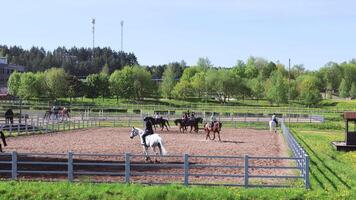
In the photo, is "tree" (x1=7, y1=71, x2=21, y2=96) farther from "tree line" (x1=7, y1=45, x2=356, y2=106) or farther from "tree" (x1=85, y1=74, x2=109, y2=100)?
"tree" (x1=85, y1=74, x2=109, y2=100)

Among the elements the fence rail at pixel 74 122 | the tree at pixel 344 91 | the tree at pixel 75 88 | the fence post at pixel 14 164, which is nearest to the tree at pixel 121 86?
the tree at pixel 75 88

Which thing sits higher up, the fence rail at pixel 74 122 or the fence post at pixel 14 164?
the fence post at pixel 14 164

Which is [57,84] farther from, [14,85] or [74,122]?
[74,122]

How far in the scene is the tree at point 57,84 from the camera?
4998 inches

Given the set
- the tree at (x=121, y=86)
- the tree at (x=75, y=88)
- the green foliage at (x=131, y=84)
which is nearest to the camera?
the tree at (x=75, y=88)

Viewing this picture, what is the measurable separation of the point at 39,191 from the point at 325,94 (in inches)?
7047

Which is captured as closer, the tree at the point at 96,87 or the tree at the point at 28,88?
the tree at the point at 28,88

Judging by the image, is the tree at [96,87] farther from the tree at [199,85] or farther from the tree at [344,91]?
the tree at [344,91]

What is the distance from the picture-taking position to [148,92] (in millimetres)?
143875

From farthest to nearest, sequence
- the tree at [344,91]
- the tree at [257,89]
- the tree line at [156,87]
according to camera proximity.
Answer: the tree at [344,91] → the tree at [257,89] → the tree line at [156,87]

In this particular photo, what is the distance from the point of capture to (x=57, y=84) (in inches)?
5000

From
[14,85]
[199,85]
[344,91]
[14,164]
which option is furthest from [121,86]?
[14,164]

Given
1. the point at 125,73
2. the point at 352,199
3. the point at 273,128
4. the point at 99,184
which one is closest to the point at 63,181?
the point at 99,184

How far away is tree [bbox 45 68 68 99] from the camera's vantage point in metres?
127
